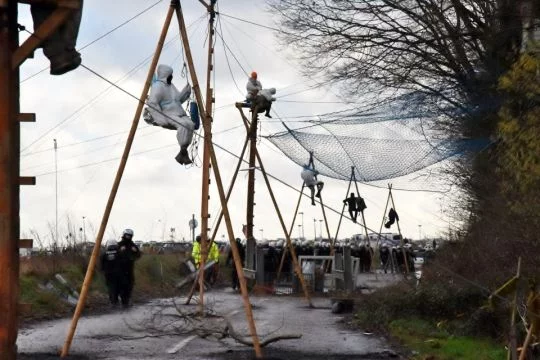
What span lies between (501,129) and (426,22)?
10006mm

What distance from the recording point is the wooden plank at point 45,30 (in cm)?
823

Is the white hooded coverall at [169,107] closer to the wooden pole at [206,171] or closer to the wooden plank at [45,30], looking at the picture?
the wooden pole at [206,171]

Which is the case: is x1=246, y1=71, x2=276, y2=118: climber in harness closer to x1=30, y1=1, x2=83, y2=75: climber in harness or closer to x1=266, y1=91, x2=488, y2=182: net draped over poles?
x1=266, y1=91, x2=488, y2=182: net draped over poles

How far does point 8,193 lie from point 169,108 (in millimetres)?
8824

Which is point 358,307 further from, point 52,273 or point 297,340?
point 52,273

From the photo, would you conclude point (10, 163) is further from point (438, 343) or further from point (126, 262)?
point (126, 262)

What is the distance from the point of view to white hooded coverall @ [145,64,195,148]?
16622 mm

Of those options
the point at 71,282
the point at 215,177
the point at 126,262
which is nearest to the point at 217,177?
the point at 215,177

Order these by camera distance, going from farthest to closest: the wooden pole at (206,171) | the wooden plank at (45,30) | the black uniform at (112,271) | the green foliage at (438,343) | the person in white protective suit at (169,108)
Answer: the black uniform at (112,271) → the wooden pole at (206,171) → the person in white protective suit at (169,108) → the green foliage at (438,343) → the wooden plank at (45,30)

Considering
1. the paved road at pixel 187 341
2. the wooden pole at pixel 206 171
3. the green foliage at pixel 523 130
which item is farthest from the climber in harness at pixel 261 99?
the green foliage at pixel 523 130

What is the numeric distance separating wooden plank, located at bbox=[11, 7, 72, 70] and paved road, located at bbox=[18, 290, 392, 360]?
650 centimetres

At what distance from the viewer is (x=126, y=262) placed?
87.9 ft

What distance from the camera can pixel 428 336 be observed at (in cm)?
1705

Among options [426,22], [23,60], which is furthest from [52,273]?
[23,60]
